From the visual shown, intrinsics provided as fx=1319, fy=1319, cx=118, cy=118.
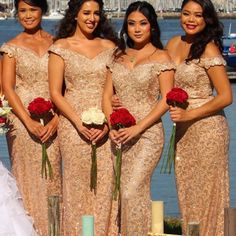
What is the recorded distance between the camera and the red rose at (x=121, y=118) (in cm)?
919

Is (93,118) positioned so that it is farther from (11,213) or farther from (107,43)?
(11,213)

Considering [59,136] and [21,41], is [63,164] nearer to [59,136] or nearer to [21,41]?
[59,136]

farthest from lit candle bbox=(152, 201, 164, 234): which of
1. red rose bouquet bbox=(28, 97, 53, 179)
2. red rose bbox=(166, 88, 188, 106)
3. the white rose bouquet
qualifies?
red rose bouquet bbox=(28, 97, 53, 179)

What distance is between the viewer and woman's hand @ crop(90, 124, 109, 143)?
31.2ft

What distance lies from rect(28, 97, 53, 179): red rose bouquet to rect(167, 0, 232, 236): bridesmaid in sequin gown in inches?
37.3

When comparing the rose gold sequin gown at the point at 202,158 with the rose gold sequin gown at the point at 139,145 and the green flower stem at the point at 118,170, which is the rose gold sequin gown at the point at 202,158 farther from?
the green flower stem at the point at 118,170

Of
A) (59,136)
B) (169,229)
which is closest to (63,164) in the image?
(59,136)

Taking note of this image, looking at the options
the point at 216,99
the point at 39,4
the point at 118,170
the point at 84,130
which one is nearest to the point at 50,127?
the point at 84,130

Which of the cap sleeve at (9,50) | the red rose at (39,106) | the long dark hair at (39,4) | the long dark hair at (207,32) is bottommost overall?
the red rose at (39,106)

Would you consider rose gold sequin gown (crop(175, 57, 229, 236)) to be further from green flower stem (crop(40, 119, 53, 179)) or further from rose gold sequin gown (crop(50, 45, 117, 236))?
green flower stem (crop(40, 119, 53, 179))

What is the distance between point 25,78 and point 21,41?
30 cm

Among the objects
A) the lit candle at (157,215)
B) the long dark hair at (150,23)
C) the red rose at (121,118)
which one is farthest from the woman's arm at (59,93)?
the lit candle at (157,215)

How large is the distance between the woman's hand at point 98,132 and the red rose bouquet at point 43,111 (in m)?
0.38

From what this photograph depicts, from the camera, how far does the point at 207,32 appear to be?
941cm
